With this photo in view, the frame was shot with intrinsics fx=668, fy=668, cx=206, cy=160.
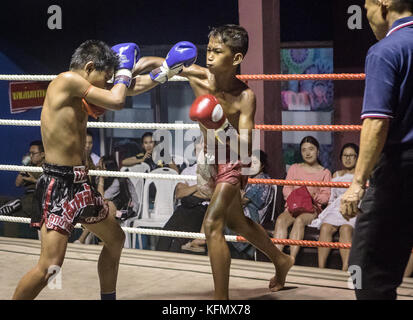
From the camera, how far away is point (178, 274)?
2.98m

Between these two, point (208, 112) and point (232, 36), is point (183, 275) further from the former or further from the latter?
point (232, 36)

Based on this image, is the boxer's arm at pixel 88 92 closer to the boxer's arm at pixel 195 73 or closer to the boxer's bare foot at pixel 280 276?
the boxer's arm at pixel 195 73

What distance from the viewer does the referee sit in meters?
1.70

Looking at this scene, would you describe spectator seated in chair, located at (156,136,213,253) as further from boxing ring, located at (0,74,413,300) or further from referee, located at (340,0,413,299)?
referee, located at (340,0,413,299)

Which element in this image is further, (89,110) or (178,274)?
(178,274)

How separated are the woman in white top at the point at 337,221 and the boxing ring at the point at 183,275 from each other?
0.63m

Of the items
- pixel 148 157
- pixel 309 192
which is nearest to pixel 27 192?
pixel 148 157

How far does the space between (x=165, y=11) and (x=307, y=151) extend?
9.64 feet

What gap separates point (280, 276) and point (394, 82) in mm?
1244

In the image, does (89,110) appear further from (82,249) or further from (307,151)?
(307,151)

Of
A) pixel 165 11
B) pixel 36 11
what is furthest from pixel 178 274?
pixel 36 11

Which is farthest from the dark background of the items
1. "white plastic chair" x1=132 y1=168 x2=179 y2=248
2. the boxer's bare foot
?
the boxer's bare foot

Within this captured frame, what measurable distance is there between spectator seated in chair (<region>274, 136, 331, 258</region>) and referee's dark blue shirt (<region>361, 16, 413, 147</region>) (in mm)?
2016

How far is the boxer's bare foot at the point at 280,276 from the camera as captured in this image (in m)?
2.72
